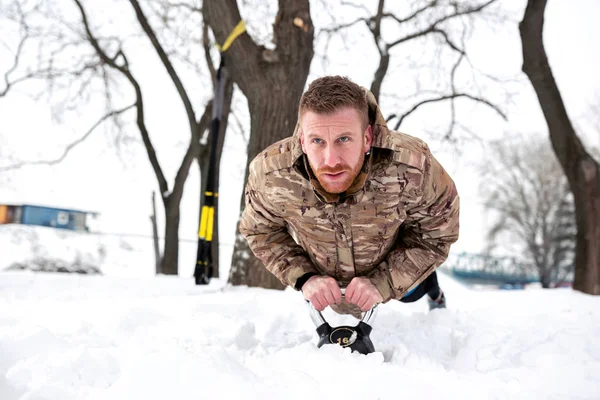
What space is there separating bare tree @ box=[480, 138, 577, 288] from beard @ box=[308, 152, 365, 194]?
1847cm

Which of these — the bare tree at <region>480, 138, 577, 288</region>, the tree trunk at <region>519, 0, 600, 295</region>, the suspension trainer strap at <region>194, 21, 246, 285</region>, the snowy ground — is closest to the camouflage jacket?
the snowy ground

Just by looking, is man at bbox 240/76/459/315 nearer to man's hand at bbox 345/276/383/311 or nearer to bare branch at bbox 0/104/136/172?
man's hand at bbox 345/276/383/311

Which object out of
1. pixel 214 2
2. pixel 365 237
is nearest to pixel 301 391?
pixel 365 237

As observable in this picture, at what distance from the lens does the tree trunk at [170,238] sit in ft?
28.4

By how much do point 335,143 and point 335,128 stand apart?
0.20ft

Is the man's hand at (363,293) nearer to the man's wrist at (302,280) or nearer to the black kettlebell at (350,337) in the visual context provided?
the black kettlebell at (350,337)

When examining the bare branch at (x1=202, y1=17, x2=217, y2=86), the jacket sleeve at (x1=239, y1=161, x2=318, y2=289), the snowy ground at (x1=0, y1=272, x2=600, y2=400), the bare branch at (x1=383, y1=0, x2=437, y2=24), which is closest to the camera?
the snowy ground at (x1=0, y1=272, x2=600, y2=400)

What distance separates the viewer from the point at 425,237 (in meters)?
2.33

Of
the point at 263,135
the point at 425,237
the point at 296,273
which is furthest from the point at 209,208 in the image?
the point at 425,237

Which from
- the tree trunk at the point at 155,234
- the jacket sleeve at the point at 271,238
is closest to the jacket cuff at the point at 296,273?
the jacket sleeve at the point at 271,238

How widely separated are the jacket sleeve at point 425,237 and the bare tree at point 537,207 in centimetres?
1800

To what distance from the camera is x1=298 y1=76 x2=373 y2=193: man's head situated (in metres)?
1.87

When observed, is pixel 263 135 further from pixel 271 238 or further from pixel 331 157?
pixel 331 157

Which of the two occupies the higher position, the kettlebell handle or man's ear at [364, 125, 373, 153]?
man's ear at [364, 125, 373, 153]
